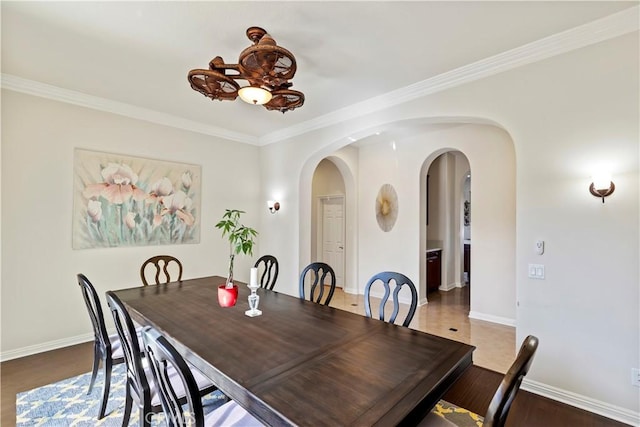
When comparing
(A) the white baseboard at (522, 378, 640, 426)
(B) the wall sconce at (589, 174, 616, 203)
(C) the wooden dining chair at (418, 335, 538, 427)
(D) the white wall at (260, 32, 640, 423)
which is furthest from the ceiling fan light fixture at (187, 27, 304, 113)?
(A) the white baseboard at (522, 378, 640, 426)

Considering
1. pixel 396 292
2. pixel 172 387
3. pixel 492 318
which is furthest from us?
pixel 492 318

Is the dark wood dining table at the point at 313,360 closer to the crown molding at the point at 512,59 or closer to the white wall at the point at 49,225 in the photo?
the white wall at the point at 49,225

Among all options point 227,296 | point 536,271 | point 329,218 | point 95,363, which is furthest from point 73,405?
point 329,218

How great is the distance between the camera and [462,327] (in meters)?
4.12

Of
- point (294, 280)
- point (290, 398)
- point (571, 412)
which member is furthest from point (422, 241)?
point (290, 398)

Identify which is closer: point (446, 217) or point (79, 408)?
point (79, 408)

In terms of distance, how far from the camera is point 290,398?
44.3 inches

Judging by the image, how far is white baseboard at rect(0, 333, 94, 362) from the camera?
10.0 ft

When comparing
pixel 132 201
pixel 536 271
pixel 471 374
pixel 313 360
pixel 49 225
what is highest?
pixel 132 201

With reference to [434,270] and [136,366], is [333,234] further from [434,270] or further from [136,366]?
[136,366]

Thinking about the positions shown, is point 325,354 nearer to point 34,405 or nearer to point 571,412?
point 571,412

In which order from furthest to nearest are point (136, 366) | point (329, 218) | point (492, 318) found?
point (329, 218) → point (492, 318) → point (136, 366)

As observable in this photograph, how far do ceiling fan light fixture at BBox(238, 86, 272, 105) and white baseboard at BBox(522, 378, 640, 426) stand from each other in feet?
10.7

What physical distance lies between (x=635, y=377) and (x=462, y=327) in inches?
83.1
